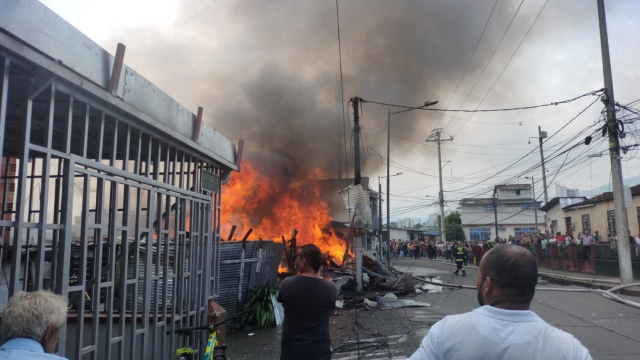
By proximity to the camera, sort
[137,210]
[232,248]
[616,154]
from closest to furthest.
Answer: [137,210] → [232,248] → [616,154]

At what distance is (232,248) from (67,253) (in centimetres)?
533

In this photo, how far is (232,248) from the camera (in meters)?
8.24

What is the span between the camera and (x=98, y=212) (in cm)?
350

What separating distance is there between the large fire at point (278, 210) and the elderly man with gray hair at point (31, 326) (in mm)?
14857

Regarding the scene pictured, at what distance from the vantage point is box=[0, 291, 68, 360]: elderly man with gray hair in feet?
5.75

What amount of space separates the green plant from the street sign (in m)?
3.24

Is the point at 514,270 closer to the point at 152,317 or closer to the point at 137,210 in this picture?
the point at 137,210

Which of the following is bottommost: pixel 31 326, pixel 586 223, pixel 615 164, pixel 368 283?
pixel 368 283

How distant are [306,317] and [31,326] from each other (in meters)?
1.76

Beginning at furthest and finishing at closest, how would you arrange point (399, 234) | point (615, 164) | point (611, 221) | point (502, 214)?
point (399, 234) → point (502, 214) → point (611, 221) → point (615, 164)

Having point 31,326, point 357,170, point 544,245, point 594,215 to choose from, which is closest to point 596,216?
point 594,215

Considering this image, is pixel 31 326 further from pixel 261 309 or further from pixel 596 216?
pixel 596 216

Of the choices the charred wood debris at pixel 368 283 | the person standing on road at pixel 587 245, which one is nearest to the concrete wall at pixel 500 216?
the person standing on road at pixel 587 245

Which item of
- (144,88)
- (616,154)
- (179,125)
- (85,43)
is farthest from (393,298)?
(85,43)
